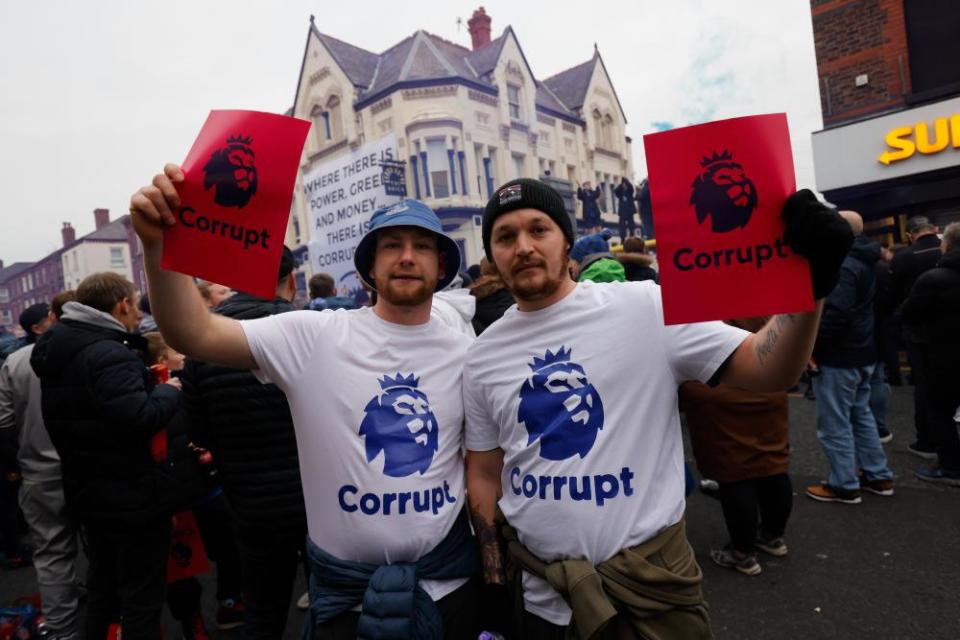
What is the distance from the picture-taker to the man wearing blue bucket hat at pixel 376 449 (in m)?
1.60

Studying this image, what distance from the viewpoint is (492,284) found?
131 inches

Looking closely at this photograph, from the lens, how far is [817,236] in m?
1.19

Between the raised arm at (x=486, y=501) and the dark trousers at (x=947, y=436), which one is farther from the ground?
the raised arm at (x=486, y=501)

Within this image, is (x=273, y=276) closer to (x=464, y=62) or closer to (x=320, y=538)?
(x=320, y=538)

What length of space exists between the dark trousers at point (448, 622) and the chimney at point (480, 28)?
27.5m

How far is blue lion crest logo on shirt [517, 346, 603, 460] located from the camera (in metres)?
1.56

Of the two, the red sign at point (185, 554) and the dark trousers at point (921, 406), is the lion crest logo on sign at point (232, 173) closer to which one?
the red sign at point (185, 554)

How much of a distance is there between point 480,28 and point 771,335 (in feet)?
91.7

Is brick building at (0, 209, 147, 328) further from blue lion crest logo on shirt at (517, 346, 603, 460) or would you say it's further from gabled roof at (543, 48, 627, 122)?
blue lion crest logo on shirt at (517, 346, 603, 460)

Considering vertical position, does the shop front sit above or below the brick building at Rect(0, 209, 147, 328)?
below

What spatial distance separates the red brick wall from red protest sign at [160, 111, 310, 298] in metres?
12.4

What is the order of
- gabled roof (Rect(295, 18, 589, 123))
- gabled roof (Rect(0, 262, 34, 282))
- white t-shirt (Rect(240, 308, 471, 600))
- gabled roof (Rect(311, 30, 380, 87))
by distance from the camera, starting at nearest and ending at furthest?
white t-shirt (Rect(240, 308, 471, 600))
gabled roof (Rect(295, 18, 589, 123))
gabled roof (Rect(311, 30, 380, 87))
gabled roof (Rect(0, 262, 34, 282))

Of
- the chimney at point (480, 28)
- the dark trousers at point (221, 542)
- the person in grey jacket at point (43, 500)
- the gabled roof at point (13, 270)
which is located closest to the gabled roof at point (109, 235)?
the gabled roof at point (13, 270)

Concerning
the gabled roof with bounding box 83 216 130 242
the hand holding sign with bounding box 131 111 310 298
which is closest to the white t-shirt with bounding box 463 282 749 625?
the hand holding sign with bounding box 131 111 310 298
